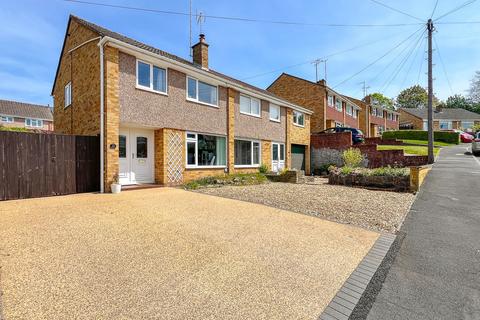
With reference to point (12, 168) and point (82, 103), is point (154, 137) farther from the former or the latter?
point (12, 168)

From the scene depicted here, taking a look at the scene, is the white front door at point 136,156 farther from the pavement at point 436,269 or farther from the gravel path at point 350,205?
the pavement at point 436,269

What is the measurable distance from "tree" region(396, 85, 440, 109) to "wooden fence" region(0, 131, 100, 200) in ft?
276

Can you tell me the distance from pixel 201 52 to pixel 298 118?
376 inches

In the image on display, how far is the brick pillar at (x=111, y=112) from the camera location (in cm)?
918

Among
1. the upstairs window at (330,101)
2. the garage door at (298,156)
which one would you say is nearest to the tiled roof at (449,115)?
the upstairs window at (330,101)

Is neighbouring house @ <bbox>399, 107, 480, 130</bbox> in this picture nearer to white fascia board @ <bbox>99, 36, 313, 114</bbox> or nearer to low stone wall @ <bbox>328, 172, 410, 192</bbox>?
low stone wall @ <bbox>328, 172, 410, 192</bbox>

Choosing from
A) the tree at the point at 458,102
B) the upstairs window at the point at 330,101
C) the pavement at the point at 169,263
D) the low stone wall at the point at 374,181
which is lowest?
the pavement at the point at 169,263

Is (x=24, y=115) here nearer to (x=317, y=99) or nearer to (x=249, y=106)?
(x=249, y=106)

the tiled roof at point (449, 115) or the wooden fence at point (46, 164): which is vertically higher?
the tiled roof at point (449, 115)

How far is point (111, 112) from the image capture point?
9.27 m

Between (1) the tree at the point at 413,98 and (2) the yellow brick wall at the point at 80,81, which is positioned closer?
(2) the yellow brick wall at the point at 80,81

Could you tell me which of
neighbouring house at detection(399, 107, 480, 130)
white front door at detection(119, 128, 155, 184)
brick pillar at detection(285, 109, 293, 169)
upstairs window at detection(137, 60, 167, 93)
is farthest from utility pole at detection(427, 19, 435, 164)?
neighbouring house at detection(399, 107, 480, 130)

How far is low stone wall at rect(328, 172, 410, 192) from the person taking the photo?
34.5ft

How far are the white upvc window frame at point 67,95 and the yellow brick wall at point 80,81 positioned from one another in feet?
0.64
